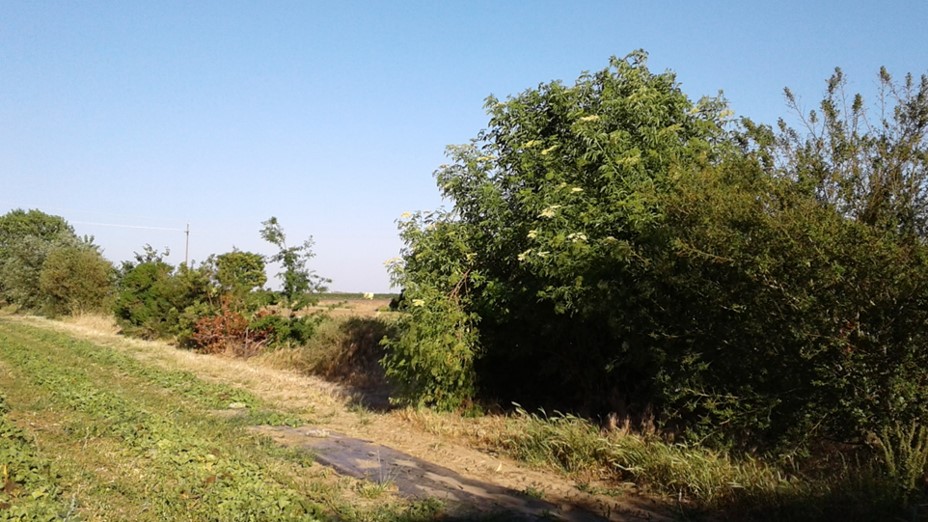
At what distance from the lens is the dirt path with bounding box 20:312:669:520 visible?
695 centimetres

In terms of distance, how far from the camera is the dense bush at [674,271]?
640cm

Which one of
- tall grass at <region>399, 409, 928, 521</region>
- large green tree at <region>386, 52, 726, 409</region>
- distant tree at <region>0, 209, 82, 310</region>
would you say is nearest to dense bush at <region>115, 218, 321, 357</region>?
large green tree at <region>386, 52, 726, 409</region>

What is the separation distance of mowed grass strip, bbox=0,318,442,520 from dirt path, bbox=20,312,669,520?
1.87 feet

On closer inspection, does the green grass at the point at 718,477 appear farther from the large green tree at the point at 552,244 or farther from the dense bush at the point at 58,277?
the dense bush at the point at 58,277

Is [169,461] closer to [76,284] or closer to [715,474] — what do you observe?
[715,474]

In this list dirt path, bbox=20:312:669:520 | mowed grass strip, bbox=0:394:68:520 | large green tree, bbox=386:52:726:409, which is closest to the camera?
mowed grass strip, bbox=0:394:68:520

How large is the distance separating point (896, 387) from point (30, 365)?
15977 millimetres

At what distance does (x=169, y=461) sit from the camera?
7379mm

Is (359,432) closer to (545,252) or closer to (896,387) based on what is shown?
(545,252)

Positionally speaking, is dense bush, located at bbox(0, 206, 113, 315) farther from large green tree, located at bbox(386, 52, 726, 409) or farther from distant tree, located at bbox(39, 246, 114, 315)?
large green tree, located at bbox(386, 52, 726, 409)

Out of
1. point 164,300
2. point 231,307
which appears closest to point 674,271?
point 231,307

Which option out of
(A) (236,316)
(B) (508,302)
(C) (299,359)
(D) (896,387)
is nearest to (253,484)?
(B) (508,302)

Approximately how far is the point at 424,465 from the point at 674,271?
12.1ft

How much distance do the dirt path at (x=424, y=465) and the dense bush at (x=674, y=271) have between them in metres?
1.06
